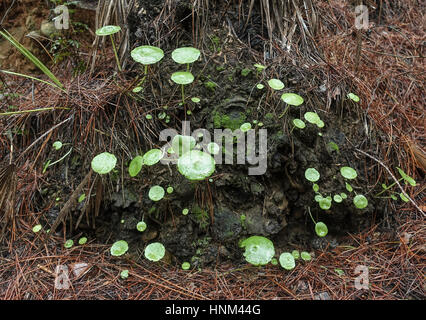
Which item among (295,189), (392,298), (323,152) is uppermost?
(323,152)

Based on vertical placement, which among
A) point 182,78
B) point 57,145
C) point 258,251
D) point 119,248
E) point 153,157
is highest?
point 182,78

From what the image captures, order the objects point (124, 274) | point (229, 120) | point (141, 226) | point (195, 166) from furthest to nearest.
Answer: point (229, 120)
point (141, 226)
point (124, 274)
point (195, 166)

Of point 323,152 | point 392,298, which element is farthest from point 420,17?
point 392,298

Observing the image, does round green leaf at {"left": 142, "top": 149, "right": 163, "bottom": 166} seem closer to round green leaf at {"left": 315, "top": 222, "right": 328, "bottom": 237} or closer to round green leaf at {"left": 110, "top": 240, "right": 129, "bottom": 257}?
round green leaf at {"left": 110, "top": 240, "right": 129, "bottom": 257}

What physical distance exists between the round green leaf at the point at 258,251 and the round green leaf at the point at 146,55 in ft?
3.58

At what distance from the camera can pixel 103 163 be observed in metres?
1.66

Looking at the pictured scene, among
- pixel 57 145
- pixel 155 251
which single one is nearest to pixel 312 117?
pixel 155 251

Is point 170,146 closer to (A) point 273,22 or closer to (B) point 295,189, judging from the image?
(B) point 295,189

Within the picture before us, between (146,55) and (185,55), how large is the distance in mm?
217

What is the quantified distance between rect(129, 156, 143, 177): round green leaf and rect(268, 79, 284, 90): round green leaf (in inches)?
33.4

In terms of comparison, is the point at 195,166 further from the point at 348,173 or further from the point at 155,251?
the point at 348,173

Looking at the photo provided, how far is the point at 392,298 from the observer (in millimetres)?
1548

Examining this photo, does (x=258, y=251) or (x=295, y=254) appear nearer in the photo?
(x=258, y=251)

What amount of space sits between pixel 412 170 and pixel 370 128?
0.41 meters
